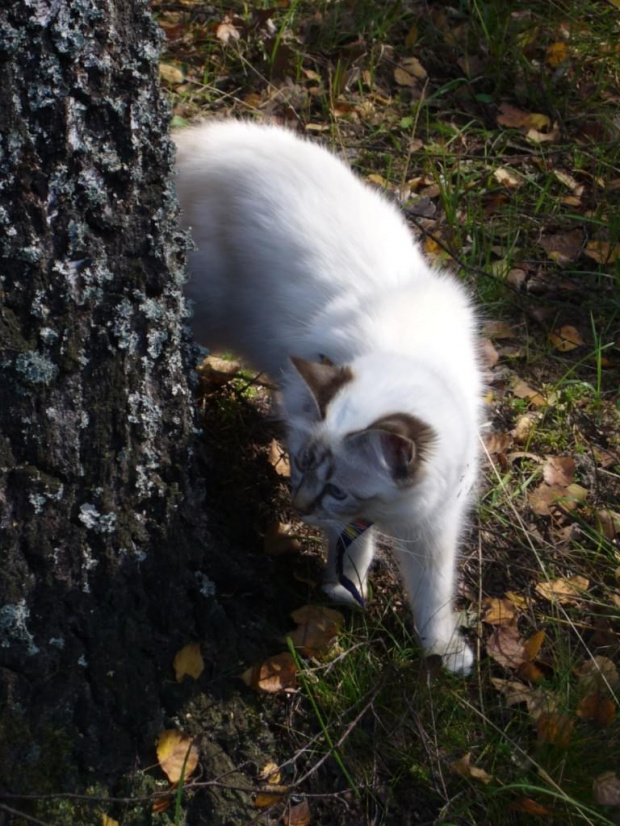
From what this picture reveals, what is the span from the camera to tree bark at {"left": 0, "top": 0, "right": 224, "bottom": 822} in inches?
59.8

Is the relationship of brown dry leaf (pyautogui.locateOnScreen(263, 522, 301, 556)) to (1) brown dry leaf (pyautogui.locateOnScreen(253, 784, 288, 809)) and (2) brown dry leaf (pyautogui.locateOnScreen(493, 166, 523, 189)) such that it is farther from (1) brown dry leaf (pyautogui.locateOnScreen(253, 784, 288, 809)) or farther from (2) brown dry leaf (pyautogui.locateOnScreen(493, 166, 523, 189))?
(2) brown dry leaf (pyautogui.locateOnScreen(493, 166, 523, 189))

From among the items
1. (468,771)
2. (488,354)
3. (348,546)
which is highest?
(488,354)

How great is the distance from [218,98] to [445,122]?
3.42 feet

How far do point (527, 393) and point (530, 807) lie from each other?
5.12 feet

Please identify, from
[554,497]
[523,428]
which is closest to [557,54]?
[523,428]

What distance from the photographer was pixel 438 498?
2.16 meters

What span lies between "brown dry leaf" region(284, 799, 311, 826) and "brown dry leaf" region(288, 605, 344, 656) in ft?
1.21

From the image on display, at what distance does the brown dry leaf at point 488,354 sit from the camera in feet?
10.2

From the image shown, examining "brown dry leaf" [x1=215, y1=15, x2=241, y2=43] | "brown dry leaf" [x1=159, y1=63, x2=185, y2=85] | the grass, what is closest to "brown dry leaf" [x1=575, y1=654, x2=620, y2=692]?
the grass

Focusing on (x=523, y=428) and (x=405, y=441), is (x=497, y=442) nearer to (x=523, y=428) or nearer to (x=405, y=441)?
(x=523, y=428)

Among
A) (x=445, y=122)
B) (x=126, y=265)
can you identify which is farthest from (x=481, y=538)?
(x=445, y=122)

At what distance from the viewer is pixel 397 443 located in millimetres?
1885

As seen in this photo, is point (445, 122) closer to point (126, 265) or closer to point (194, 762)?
point (126, 265)

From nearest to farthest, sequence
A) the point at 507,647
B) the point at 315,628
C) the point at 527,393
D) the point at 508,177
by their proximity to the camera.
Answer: the point at 315,628 → the point at 507,647 → the point at 527,393 → the point at 508,177
